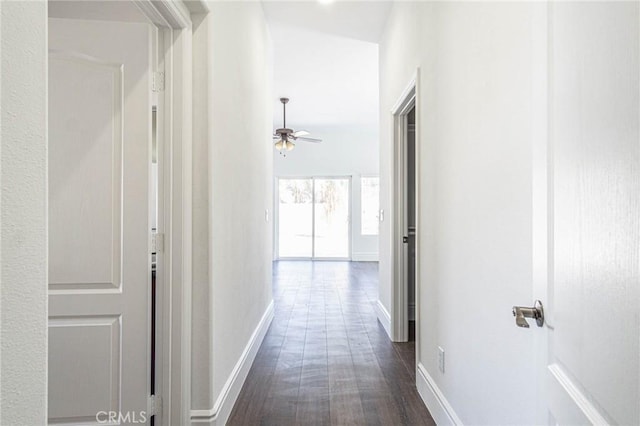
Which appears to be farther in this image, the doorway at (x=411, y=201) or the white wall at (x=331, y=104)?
the white wall at (x=331, y=104)

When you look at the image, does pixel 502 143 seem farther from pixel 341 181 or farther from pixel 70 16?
pixel 341 181

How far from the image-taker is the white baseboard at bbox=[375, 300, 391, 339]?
367 centimetres

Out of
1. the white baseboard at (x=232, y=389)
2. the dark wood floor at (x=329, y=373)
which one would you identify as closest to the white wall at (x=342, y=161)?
the dark wood floor at (x=329, y=373)

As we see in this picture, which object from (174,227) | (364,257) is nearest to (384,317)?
(174,227)

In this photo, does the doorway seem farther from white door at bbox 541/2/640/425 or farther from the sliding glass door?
the sliding glass door

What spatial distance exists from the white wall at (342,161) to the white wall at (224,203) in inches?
227

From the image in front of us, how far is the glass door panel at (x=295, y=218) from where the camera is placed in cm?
934

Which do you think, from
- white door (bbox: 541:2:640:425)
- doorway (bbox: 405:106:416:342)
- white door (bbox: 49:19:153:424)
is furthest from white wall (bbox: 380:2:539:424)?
doorway (bbox: 405:106:416:342)

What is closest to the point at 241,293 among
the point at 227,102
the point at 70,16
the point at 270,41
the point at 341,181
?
the point at 227,102

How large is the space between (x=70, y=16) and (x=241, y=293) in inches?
70.7

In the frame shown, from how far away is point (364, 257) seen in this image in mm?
9234

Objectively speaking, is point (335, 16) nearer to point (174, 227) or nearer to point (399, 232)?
point (399, 232)

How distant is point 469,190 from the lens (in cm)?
174

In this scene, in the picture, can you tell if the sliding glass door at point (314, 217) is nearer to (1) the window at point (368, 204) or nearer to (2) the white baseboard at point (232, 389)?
(1) the window at point (368, 204)
